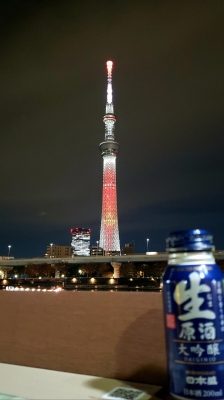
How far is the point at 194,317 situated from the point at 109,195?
58148 mm

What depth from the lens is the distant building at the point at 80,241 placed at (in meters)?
102

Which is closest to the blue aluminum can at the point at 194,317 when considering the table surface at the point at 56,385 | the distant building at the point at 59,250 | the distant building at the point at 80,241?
the table surface at the point at 56,385

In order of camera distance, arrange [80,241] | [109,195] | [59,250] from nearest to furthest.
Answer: [109,195], [80,241], [59,250]

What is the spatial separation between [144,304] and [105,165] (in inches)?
2494

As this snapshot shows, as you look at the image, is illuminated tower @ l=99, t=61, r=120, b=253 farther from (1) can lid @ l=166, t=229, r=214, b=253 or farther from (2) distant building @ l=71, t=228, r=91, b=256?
(1) can lid @ l=166, t=229, r=214, b=253

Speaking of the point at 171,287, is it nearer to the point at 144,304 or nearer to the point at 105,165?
the point at 144,304

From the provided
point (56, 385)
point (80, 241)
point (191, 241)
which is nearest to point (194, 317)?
point (191, 241)

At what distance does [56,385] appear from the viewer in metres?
1.29

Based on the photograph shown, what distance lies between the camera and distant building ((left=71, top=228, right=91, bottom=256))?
102 metres

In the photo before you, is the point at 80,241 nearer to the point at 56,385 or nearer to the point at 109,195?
the point at 109,195

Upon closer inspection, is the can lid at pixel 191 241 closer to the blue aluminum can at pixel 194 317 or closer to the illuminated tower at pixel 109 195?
the blue aluminum can at pixel 194 317

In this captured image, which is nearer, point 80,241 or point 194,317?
point 194,317

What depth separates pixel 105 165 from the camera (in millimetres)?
64312

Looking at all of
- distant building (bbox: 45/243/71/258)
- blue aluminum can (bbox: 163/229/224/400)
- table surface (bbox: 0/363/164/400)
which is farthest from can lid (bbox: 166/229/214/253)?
distant building (bbox: 45/243/71/258)
